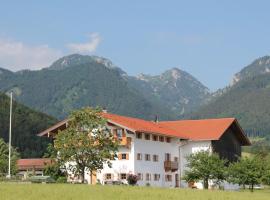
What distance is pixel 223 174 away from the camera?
68.0 m

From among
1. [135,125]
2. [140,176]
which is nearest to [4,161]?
[135,125]

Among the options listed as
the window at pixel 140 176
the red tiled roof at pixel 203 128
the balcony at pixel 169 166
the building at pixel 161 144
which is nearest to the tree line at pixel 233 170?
the window at pixel 140 176

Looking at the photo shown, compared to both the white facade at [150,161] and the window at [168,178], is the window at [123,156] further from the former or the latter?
the window at [168,178]

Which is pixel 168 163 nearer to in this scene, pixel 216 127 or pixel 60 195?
pixel 216 127

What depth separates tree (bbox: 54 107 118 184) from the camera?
63.4m

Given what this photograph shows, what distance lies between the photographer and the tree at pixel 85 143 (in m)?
63.4

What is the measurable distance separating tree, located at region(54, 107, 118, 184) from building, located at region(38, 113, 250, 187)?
7272 millimetres

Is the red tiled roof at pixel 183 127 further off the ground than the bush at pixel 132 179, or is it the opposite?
the red tiled roof at pixel 183 127

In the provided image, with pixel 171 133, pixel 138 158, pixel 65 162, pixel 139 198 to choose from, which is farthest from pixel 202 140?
pixel 139 198

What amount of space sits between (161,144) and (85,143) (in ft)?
67.4

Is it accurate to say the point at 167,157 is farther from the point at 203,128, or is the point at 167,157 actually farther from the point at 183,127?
the point at 183,127

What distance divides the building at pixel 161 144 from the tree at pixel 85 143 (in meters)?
7.27

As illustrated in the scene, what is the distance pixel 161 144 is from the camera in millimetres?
81625

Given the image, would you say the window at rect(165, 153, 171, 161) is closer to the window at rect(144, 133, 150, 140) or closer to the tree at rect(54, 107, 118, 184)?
the window at rect(144, 133, 150, 140)
